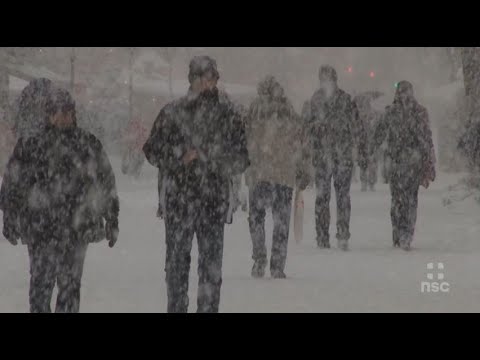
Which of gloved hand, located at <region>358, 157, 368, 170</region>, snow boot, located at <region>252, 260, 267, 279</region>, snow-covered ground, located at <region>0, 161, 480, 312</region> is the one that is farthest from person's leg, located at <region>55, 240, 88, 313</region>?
gloved hand, located at <region>358, 157, 368, 170</region>

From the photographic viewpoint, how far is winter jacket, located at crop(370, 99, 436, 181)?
1293 cm

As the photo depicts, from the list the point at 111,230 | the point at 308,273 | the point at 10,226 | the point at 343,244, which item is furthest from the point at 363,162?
the point at 10,226

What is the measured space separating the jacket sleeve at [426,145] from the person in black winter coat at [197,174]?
19.7 ft

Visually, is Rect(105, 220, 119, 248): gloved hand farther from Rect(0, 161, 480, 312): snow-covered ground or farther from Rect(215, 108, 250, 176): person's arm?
Rect(0, 161, 480, 312): snow-covered ground

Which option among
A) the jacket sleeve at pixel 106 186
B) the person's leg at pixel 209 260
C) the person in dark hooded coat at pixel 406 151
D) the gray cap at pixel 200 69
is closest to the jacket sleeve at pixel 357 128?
the person in dark hooded coat at pixel 406 151

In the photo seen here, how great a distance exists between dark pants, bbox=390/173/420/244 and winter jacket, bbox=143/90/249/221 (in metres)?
6.08

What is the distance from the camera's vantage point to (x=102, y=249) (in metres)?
13.6

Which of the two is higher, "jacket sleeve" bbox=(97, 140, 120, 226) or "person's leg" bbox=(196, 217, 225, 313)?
"jacket sleeve" bbox=(97, 140, 120, 226)

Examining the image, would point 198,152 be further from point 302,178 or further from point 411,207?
point 411,207

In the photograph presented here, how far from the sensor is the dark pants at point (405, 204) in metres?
13.0

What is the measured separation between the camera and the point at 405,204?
42.9 ft

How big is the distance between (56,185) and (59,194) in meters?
0.06

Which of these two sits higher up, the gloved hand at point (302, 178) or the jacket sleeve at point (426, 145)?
the jacket sleeve at point (426, 145)

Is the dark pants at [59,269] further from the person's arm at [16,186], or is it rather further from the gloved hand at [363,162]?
the gloved hand at [363,162]
